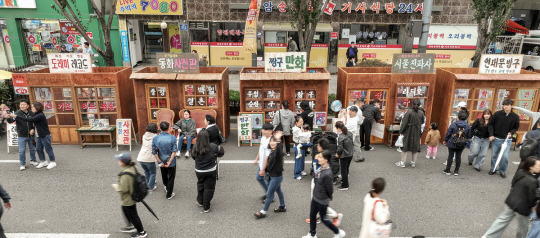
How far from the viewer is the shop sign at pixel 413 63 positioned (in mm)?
10117

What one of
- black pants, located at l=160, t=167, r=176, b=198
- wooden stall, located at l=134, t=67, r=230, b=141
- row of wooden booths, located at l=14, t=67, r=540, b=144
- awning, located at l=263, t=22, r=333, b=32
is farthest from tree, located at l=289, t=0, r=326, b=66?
black pants, located at l=160, t=167, r=176, b=198

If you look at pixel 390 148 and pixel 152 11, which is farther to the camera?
pixel 152 11

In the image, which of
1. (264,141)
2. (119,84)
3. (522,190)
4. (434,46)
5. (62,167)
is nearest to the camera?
(522,190)

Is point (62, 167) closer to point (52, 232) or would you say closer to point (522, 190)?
point (52, 232)

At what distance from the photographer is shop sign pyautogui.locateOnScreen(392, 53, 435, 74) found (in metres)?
10.1

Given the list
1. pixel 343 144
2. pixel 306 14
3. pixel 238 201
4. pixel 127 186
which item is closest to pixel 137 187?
pixel 127 186

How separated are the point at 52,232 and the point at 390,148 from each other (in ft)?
28.5

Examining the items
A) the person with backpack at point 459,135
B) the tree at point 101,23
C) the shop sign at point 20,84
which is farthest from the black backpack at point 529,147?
the shop sign at point 20,84

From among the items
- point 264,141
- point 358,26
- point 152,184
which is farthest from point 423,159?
point 358,26

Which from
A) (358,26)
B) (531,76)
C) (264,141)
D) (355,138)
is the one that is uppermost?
(358,26)

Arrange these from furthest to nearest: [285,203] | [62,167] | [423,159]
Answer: [423,159] → [62,167] → [285,203]

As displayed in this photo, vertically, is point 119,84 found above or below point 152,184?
above

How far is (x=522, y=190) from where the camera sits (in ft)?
16.8

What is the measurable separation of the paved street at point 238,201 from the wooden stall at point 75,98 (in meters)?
1.39
